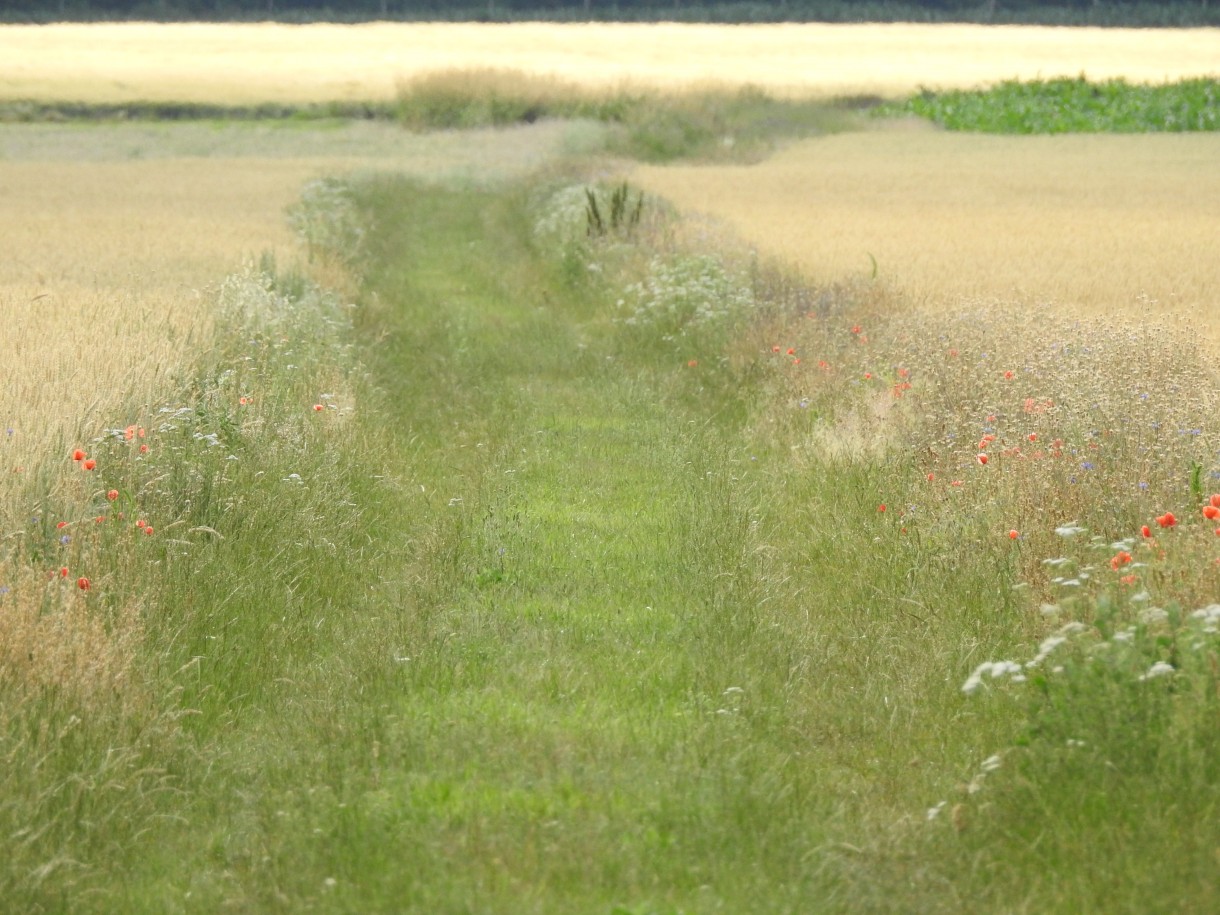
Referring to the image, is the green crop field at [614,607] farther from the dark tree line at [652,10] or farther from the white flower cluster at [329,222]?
the dark tree line at [652,10]

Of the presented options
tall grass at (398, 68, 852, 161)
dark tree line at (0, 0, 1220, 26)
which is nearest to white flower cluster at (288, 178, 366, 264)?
tall grass at (398, 68, 852, 161)

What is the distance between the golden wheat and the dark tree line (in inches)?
1195

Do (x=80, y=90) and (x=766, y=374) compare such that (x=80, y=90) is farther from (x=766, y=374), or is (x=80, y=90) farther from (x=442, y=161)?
(x=766, y=374)

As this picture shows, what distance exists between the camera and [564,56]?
210 feet

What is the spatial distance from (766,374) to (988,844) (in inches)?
298

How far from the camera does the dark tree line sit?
2638 inches

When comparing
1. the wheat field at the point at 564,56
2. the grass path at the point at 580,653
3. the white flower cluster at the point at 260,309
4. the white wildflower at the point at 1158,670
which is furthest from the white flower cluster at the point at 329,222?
the wheat field at the point at 564,56

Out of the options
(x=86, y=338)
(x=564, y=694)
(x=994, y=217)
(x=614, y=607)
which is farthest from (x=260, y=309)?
(x=994, y=217)

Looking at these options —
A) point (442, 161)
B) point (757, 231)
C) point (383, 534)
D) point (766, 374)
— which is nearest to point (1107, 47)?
point (442, 161)

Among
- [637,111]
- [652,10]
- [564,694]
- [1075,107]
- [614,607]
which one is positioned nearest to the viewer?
[564,694]

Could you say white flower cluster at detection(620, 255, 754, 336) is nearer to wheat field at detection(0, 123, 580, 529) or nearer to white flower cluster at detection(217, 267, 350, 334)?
white flower cluster at detection(217, 267, 350, 334)

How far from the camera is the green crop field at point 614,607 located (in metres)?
4.32

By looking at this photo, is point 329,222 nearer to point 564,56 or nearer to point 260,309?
point 260,309

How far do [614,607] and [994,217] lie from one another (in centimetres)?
1669
